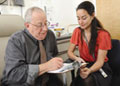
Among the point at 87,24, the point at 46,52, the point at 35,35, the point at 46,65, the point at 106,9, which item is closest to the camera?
the point at 46,65

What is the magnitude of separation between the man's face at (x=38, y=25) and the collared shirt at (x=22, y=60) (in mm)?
51

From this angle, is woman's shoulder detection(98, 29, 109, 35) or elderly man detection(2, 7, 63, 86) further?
woman's shoulder detection(98, 29, 109, 35)

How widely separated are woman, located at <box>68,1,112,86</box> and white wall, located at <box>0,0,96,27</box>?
94 centimetres

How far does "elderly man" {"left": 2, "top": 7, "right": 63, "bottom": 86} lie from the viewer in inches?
38.0

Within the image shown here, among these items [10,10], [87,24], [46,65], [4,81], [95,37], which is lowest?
[4,81]

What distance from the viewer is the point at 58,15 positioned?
2363mm

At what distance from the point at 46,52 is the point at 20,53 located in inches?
10.5

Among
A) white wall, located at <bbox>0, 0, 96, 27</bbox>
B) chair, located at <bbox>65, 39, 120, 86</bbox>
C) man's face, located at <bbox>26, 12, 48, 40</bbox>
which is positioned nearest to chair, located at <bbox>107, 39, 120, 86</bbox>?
chair, located at <bbox>65, 39, 120, 86</bbox>

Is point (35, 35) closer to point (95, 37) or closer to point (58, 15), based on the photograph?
point (95, 37)

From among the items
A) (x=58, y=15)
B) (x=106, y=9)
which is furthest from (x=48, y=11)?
(x=106, y=9)

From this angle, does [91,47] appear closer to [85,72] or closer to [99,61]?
[99,61]

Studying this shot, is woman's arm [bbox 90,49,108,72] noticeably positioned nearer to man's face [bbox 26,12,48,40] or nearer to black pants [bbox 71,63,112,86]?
black pants [bbox 71,63,112,86]

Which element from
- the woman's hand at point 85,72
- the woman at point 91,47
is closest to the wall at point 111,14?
the woman at point 91,47

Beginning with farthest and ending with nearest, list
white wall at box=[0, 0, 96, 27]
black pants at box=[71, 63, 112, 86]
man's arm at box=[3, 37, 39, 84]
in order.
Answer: white wall at box=[0, 0, 96, 27] → black pants at box=[71, 63, 112, 86] → man's arm at box=[3, 37, 39, 84]
